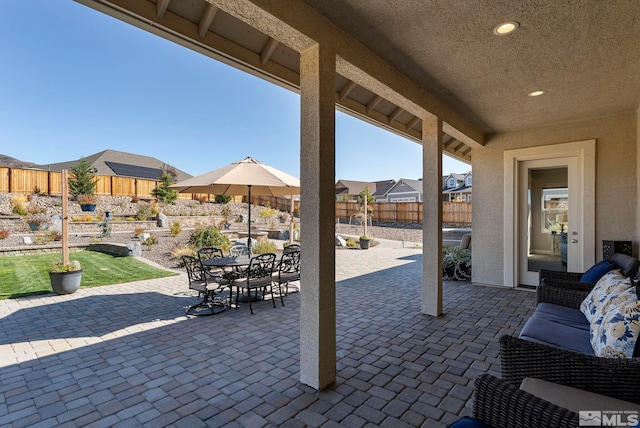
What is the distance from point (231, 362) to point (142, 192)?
18.1 m

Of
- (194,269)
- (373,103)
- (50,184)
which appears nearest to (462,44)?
A: (373,103)

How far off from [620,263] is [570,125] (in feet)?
10.3

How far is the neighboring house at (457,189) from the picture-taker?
997 inches

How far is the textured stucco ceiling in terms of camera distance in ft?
7.68

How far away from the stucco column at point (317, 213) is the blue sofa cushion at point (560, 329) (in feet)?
5.48

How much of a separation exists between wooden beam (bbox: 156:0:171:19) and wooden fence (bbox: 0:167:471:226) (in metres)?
13.4

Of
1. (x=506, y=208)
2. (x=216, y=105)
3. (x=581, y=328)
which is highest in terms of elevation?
(x=216, y=105)

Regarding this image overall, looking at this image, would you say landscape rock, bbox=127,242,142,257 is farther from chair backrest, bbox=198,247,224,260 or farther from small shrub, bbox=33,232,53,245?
small shrub, bbox=33,232,53,245

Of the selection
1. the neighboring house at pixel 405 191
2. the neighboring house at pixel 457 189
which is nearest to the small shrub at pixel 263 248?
the neighboring house at pixel 457 189

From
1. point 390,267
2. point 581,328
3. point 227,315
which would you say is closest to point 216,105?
point 390,267

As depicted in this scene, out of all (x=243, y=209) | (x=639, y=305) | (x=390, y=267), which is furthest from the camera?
(x=243, y=209)

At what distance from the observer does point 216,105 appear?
20.1 meters

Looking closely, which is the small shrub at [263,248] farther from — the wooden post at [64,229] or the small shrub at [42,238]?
the small shrub at [42,238]

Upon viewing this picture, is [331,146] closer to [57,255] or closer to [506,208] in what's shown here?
[506,208]
